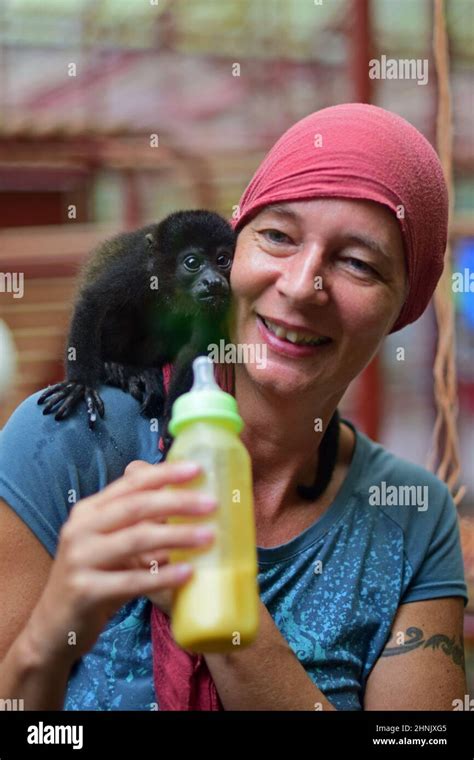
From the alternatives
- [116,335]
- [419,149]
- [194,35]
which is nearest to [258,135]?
[194,35]

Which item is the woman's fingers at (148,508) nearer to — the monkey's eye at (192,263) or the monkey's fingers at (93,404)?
the monkey's fingers at (93,404)

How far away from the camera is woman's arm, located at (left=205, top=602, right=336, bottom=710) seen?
945 mm

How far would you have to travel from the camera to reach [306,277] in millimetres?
958

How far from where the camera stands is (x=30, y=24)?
2.43 meters

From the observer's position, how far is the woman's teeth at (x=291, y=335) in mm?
987

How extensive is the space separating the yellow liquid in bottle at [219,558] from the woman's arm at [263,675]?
0.73ft

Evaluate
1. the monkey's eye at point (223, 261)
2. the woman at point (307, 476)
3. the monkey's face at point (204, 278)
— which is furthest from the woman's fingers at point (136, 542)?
the monkey's eye at point (223, 261)

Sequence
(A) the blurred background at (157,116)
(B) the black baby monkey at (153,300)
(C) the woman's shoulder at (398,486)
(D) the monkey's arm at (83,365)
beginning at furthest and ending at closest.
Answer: (A) the blurred background at (157,116) < (B) the black baby monkey at (153,300) < (C) the woman's shoulder at (398,486) < (D) the monkey's arm at (83,365)

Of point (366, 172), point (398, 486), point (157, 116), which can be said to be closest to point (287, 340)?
point (366, 172)

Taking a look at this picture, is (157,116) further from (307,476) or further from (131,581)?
(131,581)

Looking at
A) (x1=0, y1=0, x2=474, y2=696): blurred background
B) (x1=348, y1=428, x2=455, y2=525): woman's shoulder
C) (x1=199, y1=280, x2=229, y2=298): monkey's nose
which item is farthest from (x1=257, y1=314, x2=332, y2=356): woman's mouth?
(x1=0, y1=0, x2=474, y2=696): blurred background

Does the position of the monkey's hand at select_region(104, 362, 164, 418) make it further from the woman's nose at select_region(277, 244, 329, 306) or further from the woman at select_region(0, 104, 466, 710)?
the woman's nose at select_region(277, 244, 329, 306)

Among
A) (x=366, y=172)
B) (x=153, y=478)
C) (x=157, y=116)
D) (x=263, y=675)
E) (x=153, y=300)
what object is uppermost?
(x=157, y=116)

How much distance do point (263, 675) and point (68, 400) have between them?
0.34 meters
